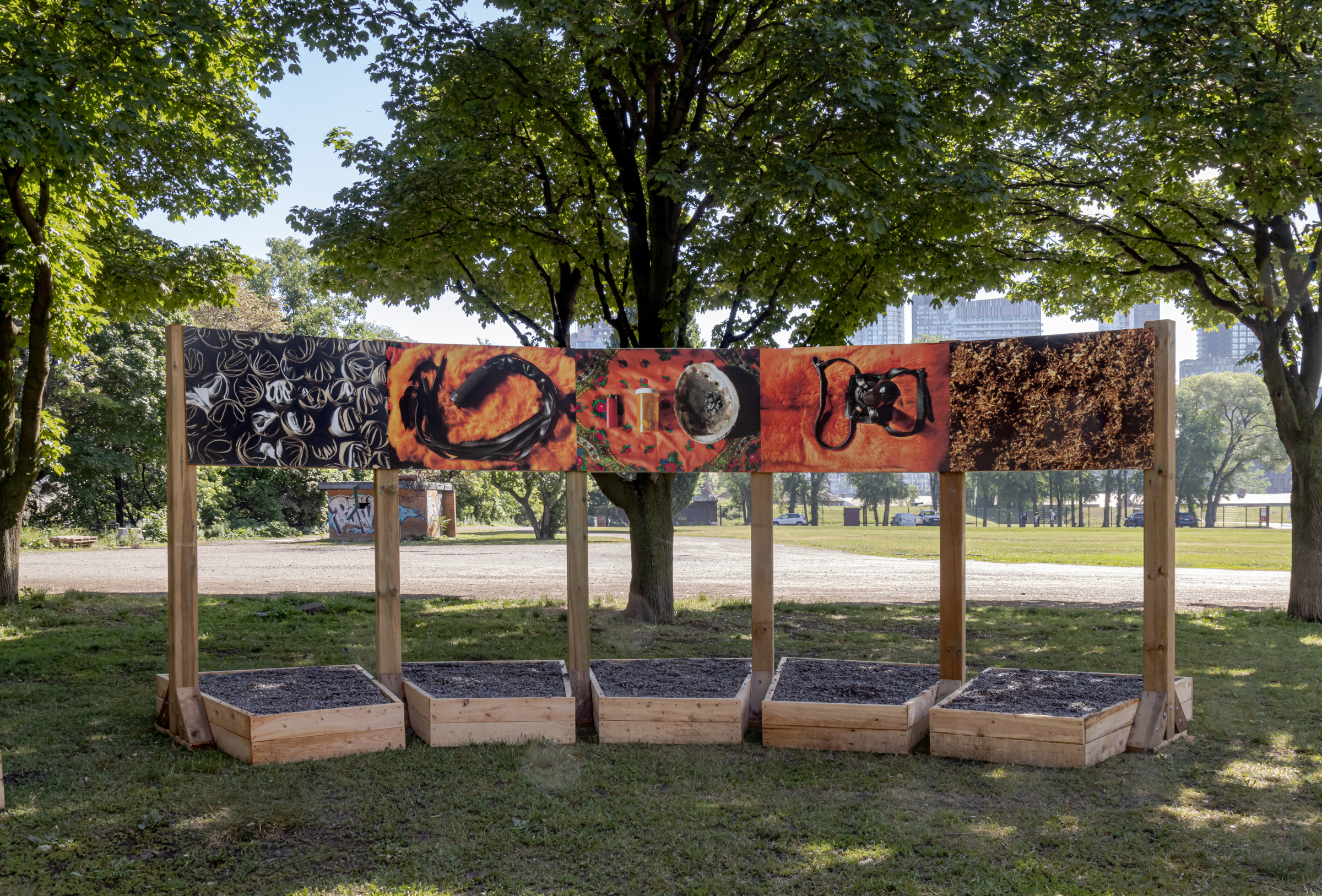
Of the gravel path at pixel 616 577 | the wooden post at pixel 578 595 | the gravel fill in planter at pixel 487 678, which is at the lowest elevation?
A: the gravel path at pixel 616 577

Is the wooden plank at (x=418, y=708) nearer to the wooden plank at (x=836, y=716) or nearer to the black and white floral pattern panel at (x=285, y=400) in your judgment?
the black and white floral pattern panel at (x=285, y=400)

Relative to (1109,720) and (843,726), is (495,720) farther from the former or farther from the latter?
(1109,720)

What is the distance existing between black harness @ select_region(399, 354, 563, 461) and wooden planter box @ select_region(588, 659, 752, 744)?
217 cm

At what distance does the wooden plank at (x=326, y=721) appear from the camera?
578 cm

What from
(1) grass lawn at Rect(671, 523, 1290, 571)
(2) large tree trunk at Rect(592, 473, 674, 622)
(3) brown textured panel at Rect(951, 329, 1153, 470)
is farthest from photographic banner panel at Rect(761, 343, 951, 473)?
(1) grass lawn at Rect(671, 523, 1290, 571)

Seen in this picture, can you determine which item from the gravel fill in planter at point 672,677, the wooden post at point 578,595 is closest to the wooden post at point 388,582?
the wooden post at point 578,595

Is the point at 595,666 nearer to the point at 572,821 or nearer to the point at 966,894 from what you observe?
the point at 572,821

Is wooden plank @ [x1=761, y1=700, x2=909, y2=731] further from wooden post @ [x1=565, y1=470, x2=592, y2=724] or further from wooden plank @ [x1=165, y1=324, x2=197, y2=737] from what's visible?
wooden plank @ [x1=165, y1=324, x2=197, y2=737]

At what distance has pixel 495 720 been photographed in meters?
6.29

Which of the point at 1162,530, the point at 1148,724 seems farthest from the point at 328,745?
the point at 1162,530

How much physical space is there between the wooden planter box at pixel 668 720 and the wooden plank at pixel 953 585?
6.47ft

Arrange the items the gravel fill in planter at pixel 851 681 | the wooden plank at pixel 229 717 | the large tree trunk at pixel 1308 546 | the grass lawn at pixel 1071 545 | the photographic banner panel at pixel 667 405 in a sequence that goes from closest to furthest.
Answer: the wooden plank at pixel 229 717, the photographic banner panel at pixel 667 405, the gravel fill in planter at pixel 851 681, the large tree trunk at pixel 1308 546, the grass lawn at pixel 1071 545

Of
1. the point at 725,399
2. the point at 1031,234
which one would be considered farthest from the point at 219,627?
the point at 1031,234

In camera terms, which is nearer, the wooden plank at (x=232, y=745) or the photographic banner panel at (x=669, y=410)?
the wooden plank at (x=232, y=745)
